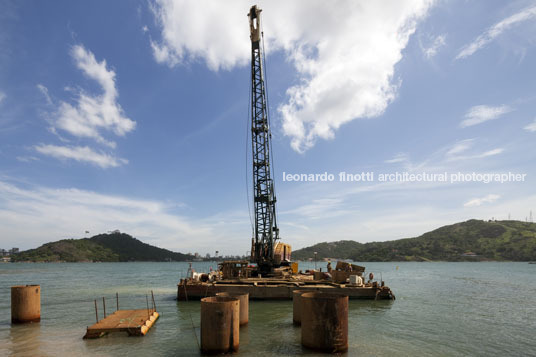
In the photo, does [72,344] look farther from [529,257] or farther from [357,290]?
[529,257]

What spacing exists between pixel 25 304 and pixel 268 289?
55.7 feet

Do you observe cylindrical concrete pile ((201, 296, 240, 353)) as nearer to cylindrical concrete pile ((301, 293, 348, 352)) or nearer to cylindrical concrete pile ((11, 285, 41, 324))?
cylindrical concrete pile ((301, 293, 348, 352))

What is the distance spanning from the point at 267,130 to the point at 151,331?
29.4 m

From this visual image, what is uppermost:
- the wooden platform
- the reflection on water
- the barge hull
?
the wooden platform

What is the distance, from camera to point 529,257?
575 ft

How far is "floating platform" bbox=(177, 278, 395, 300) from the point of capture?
26438 millimetres

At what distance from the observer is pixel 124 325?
1440 cm

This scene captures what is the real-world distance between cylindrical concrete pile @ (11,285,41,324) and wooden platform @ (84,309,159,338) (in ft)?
16.4

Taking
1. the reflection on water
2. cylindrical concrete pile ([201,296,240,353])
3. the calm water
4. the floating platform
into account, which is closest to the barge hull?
the floating platform

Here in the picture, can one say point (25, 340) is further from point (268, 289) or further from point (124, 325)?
point (268, 289)

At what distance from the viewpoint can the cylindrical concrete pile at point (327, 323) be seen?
420 inches

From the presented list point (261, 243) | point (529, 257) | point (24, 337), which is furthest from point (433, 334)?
point (529, 257)

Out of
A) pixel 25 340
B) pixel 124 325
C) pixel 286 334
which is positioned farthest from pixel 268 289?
pixel 25 340

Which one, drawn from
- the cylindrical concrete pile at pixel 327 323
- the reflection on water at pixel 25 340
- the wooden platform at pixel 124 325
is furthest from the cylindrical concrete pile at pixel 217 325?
the reflection on water at pixel 25 340
